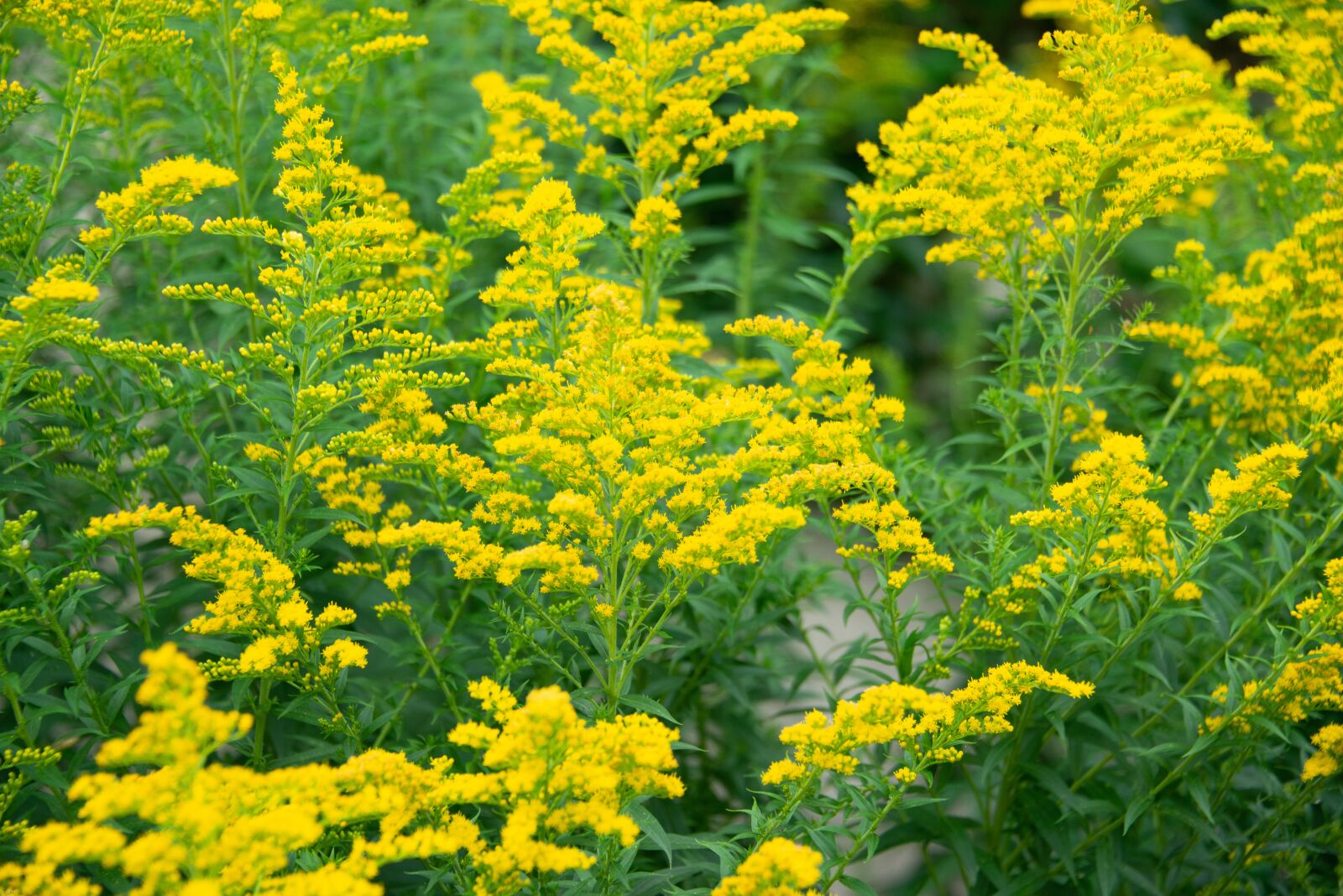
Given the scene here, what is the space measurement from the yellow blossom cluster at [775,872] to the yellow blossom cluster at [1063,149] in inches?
76.8

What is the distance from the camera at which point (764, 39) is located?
11.9ft

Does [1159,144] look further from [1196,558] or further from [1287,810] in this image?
[1287,810]

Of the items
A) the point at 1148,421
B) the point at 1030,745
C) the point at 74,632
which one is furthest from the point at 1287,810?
the point at 74,632

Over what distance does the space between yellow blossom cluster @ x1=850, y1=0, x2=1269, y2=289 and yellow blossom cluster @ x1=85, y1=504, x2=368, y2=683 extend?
200cm

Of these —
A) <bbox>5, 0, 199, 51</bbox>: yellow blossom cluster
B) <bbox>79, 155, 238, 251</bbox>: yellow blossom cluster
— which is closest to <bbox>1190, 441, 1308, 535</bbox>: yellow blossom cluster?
<bbox>79, 155, 238, 251</bbox>: yellow blossom cluster

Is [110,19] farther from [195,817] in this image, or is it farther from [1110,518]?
[1110,518]

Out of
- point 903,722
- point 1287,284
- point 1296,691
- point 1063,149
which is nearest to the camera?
point 903,722

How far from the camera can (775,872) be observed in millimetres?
2182

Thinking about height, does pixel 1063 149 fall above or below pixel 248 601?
above

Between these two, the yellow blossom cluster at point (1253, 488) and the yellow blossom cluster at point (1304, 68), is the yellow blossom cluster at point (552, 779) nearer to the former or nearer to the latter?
the yellow blossom cluster at point (1253, 488)

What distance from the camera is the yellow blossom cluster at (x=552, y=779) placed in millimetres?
2182

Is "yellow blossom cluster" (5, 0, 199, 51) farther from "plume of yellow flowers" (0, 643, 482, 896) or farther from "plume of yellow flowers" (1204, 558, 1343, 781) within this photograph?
"plume of yellow flowers" (1204, 558, 1343, 781)

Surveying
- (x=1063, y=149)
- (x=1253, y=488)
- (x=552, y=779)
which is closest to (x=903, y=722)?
(x=552, y=779)

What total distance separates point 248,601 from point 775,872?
1.28 meters
